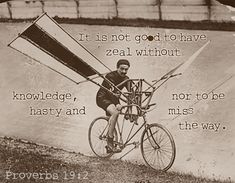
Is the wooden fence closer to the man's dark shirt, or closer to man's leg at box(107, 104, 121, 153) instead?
the man's dark shirt

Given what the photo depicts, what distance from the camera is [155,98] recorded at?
7.61 m

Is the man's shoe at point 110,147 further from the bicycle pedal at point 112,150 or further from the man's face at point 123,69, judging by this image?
the man's face at point 123,69

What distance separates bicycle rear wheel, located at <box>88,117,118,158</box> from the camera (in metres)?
7.60

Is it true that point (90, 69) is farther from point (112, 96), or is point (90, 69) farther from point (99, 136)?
point (99, 136)

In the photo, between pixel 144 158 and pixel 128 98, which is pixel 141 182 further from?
pixel 128 98

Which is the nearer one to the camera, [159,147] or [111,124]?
[159,147]

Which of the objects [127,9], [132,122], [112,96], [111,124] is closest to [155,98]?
[132,122]

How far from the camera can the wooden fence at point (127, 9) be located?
7.58 metres

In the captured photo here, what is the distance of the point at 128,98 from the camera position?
25.1 feet

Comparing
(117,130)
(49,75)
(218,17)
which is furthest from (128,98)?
(218,17)

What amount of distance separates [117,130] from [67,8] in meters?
1.78

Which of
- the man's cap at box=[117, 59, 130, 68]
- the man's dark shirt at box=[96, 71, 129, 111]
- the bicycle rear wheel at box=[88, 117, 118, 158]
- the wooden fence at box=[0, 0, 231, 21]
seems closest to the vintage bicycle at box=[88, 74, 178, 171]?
→ the bicycle rear wheel at box=[88, 117, 118, 158]

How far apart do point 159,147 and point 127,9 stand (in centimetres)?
188

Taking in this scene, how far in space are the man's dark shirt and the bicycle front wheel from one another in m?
0.61
